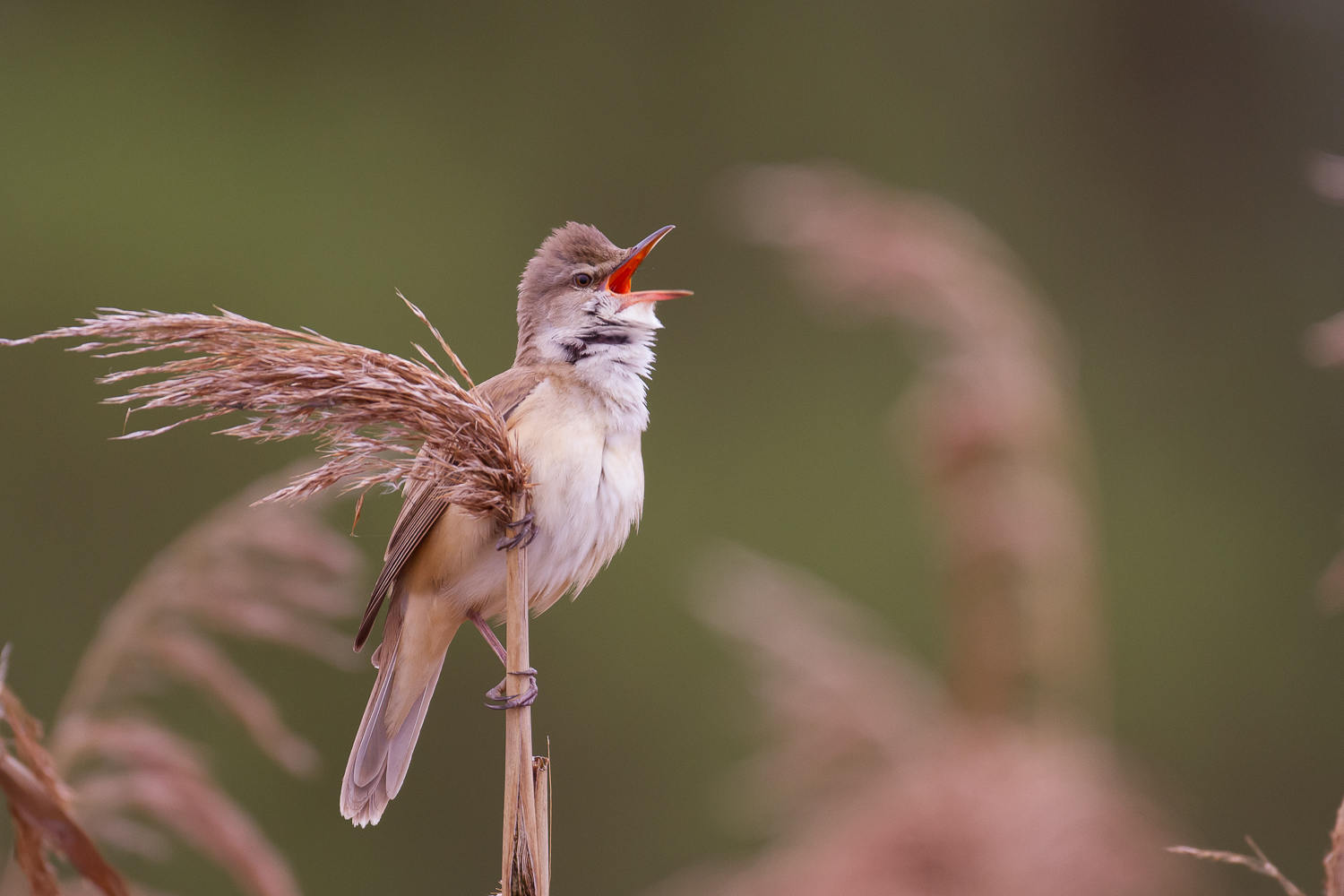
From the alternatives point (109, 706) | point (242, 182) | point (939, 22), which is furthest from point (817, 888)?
point (939, 22)

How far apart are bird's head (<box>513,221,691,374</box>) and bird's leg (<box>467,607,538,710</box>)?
575 mm

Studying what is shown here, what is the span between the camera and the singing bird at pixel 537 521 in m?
2.67

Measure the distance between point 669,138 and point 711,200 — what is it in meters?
1.45

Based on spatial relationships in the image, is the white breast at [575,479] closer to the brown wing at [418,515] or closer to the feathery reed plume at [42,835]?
the brown wing at [418,515]

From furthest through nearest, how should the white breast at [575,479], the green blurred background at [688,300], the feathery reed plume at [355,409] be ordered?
the green blurred background at [688,300] < the white breast at [575,479] < the feathery reed plume at [355,409]

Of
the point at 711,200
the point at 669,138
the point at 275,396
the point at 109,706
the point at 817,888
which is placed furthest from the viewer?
the point at 669,138

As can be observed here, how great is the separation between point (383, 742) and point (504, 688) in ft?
1.48

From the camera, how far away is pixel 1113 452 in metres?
11.6

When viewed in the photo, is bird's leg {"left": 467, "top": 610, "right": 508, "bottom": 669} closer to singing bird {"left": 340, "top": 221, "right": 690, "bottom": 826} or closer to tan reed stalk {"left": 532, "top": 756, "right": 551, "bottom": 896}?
singing bird {"left": 340, "top": 221, "right": 690, "bottom": 826}

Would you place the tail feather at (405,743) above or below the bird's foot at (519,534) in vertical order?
below

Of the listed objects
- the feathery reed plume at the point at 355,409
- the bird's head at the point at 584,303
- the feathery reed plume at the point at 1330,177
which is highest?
the bird's head at the point at 584,303

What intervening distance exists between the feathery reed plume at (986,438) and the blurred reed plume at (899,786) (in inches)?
8.0

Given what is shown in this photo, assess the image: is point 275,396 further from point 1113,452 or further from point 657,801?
point 1113,452

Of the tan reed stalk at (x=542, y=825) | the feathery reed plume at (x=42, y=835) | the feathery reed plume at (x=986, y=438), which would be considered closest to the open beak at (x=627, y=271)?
the feathery reed plume at (x=986, y=438)
